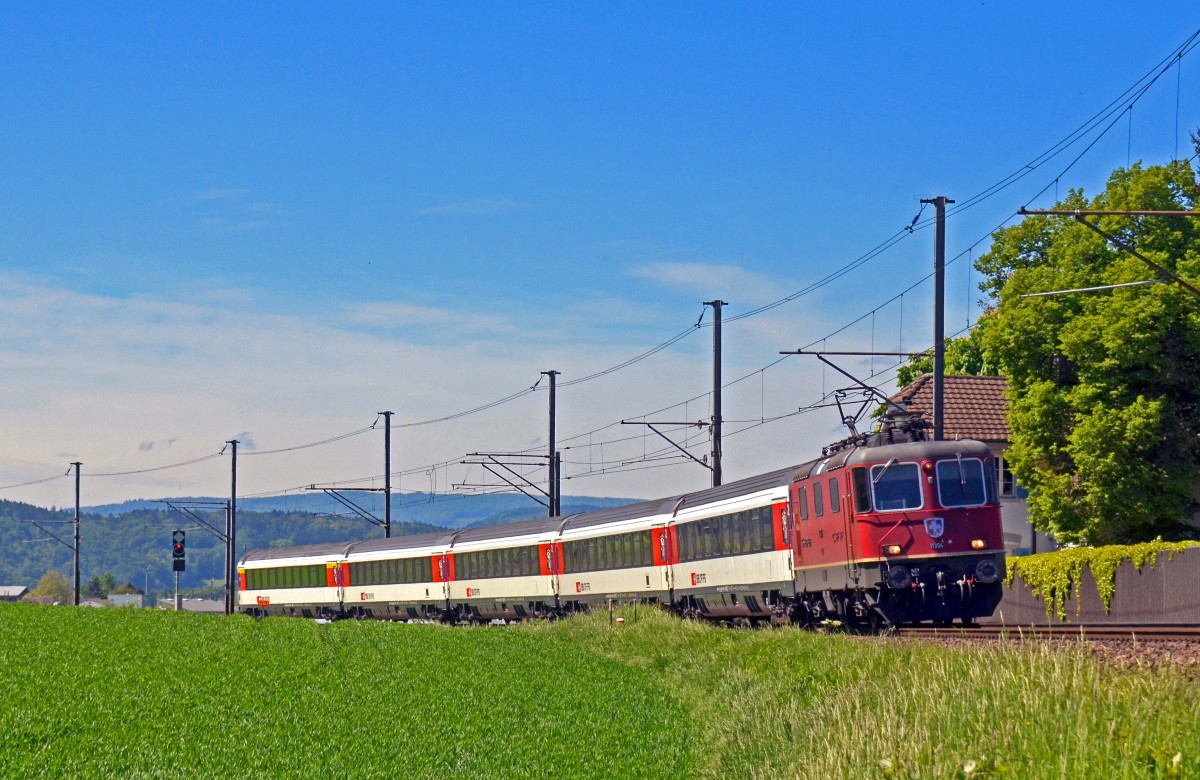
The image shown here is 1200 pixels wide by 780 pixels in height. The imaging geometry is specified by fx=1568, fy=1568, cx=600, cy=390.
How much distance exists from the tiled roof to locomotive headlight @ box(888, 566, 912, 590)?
23035 millimetres

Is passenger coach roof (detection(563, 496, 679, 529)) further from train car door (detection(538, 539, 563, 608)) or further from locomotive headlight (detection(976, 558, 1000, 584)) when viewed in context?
locomotive headlight (detection(976, 558, 1000, 584))

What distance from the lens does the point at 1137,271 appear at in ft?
137

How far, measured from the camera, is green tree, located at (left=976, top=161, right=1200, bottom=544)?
136ft

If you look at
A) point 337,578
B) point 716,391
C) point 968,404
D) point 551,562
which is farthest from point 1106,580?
point 337,578

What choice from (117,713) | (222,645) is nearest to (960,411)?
(222,645)

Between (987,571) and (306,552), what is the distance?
4569cm

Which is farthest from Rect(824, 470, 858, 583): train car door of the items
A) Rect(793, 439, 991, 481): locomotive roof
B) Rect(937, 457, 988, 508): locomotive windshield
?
Rect(937, 457, 988, 508): locomotive windshield

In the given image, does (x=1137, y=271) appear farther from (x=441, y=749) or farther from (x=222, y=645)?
(x=441, y=749)

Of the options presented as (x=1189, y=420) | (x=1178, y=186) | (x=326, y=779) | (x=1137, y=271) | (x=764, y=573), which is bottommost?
(x=326, y=779)

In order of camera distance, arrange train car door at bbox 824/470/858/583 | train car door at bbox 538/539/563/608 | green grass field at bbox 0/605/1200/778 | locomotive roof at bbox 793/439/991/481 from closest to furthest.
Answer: green grass field at bbox 0/605/1200/778
train car door at bbox 824/470/858/583
locomotive roof at bbox 793/439/991/481
train car door at bbox 538/539/563/608

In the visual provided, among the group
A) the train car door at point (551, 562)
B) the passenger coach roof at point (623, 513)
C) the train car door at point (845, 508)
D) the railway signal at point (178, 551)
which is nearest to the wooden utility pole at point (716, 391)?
the passenger coach roof at point (623, 513)

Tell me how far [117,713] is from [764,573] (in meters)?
14.7

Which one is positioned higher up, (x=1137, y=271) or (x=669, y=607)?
(x=1137, y=271)

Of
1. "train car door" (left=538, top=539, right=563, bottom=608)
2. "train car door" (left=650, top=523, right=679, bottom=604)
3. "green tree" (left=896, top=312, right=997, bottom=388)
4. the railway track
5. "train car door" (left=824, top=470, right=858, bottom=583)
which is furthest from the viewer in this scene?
"green tree" (left=896, top=312, right=997, bottom=388)
